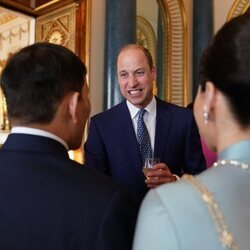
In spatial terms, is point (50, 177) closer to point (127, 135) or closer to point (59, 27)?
point (127, 135)

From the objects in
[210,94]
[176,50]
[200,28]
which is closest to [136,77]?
[210,94]

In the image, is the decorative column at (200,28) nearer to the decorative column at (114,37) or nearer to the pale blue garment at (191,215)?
the decorative column at (114,37)

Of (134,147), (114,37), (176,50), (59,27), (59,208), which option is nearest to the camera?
(59,208)

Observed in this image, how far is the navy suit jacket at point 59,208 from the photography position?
86 centimetres

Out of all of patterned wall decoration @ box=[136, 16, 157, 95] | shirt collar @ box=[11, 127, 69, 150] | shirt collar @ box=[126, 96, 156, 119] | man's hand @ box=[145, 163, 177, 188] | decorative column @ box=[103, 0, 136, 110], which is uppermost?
patterned wall decoration @ box=[136, 16, 157, 95]

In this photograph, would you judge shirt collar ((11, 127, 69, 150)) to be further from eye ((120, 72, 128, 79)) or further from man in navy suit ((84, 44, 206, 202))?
eye ((120, 72, 128, 79))

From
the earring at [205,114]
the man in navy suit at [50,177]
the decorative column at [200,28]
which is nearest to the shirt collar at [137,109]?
the man in navy suit at [50,177]

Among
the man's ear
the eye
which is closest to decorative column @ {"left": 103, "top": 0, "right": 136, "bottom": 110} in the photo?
the eye

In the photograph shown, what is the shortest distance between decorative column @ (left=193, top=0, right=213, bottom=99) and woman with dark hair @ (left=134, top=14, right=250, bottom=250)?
378 centimetres

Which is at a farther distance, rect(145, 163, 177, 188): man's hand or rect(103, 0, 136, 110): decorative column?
rect(103, 0, 136, 110): decorative column

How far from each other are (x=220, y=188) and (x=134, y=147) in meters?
1.24

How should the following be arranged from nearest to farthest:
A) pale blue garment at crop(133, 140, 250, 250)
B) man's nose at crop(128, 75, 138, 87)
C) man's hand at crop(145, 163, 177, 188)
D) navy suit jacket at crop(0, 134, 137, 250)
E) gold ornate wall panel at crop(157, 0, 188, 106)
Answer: pale blue garment at crop(133, 140, 250, 250)
navy suit jacket at crop(0, 134, 137, 250)
man's hand at crop(145, 163, 177, 188)
man's nose at crop(128, 75, 138, 87)
gold ornate wall panel at crop(157, 0, 188, 106)

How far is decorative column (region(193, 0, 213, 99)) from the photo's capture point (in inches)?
175

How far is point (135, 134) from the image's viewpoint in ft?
6.43
